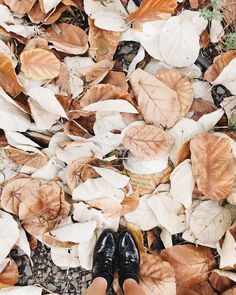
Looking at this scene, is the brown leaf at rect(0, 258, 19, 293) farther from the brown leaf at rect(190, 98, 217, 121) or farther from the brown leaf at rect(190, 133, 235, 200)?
the brown leaf at rect(190, 98, 217, 121)

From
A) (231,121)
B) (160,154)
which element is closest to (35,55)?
(160,154)

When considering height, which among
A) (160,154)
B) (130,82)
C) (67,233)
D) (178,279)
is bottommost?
(178,279)

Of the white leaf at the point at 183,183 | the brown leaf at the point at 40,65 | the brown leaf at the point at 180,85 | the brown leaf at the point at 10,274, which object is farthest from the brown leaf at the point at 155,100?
the brown leaf at the point at 10,274

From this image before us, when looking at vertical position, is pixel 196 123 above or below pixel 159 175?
above

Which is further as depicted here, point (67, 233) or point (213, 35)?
point (213, 35)

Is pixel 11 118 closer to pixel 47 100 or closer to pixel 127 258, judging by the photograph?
pixel 47 100

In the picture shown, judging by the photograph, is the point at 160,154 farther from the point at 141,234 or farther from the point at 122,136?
the point at 141,234

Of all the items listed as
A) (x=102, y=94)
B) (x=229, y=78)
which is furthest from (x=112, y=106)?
(x=229, y=78)

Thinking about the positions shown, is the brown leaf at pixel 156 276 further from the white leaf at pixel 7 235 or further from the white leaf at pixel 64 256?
the white leaf at pixel 7 235
